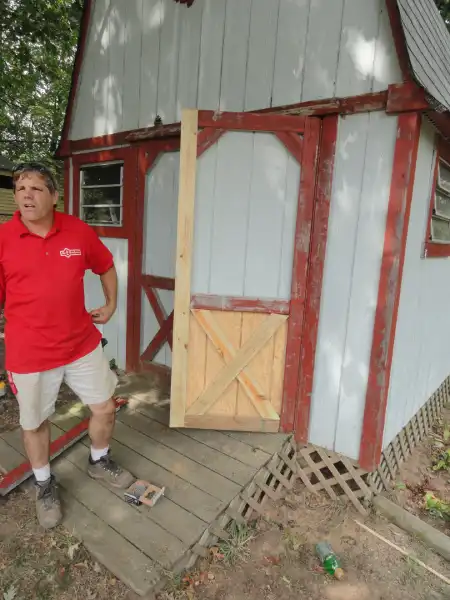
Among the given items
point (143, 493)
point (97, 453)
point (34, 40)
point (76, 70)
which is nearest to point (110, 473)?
point (97, 453)

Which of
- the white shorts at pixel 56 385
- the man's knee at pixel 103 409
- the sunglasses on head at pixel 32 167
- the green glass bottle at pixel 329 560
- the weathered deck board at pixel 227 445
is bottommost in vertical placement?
the green glass bottle at pixel 329 560

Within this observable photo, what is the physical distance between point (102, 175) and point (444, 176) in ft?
11.9

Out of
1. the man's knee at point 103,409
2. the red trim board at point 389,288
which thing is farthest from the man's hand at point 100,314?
the red trim board at point 389,288

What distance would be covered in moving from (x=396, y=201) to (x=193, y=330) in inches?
68.7

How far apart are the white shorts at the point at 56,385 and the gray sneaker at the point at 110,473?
55 centimetres

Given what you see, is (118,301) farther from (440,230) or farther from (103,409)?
(440,230)

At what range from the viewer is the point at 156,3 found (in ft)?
12.9

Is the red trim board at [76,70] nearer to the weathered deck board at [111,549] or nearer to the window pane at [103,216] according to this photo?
the window pane at [103,216]

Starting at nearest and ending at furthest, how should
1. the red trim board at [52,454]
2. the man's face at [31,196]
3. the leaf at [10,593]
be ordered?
the leaf at [10,593], the man's face at [31,196], the red trim board at [52,454]

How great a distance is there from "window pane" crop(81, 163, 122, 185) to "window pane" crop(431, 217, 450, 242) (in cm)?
326

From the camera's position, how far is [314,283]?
3070mm

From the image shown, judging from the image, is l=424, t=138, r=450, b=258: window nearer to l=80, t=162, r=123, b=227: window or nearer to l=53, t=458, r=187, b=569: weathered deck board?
l=53, t=458, r=187, b=569: weathered deck board

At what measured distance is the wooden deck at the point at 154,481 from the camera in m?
2.27

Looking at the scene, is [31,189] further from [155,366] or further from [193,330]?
[155,366]
